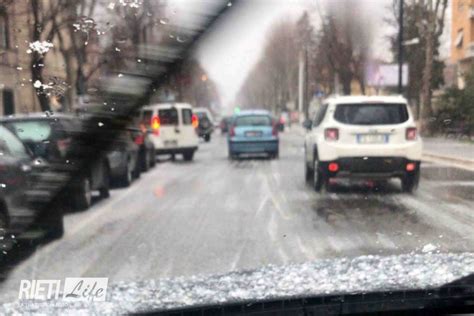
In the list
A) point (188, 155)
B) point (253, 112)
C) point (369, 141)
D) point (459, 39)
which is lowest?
point (188, 155)

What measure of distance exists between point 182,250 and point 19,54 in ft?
9.03

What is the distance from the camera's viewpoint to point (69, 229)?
7.22 m

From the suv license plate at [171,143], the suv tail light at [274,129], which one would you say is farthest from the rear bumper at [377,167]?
the suv tail light at [274,129]

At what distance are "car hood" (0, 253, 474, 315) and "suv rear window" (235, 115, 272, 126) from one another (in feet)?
48.8

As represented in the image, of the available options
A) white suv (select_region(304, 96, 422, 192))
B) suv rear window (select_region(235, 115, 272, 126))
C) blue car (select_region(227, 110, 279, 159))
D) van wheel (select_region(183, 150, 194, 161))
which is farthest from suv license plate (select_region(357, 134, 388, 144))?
suv rear window (select_region(235, 115, 272, 126))

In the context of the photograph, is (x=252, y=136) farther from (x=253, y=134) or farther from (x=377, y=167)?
(x=377, y=167)

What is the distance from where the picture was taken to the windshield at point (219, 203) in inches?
171

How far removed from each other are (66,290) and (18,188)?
1225 millimetres

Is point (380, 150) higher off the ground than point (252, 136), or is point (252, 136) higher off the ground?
point (380, 150)

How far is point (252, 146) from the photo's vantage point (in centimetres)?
1997

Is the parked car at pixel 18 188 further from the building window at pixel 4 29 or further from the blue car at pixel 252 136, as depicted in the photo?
the blue car at pixel 252 136

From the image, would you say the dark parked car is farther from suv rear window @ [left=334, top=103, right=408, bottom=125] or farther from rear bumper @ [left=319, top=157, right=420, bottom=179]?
suv rear window @ [left=334, top=103, right=408, bottom=125]

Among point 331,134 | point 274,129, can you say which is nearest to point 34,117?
point 331,134

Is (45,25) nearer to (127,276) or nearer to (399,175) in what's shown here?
(127,276)
